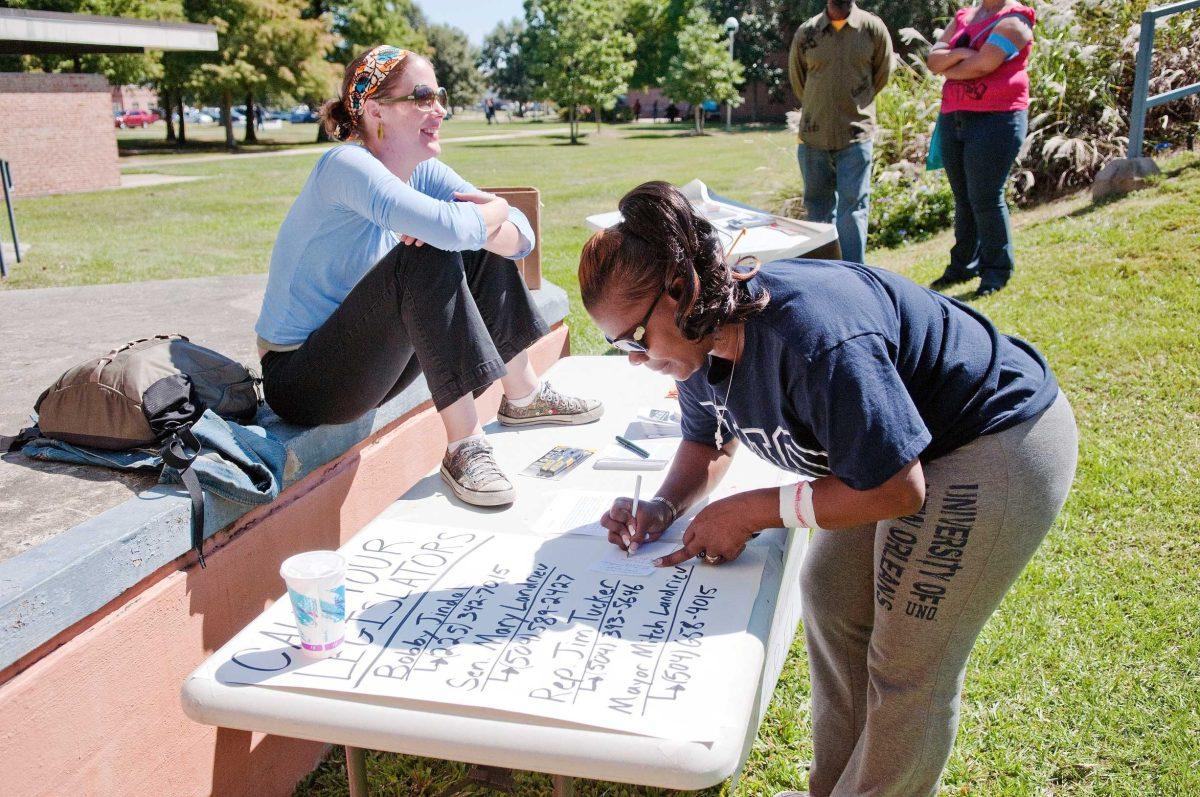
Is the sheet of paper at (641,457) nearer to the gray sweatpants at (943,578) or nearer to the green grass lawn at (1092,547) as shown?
the green grass lawn at (1092,547)

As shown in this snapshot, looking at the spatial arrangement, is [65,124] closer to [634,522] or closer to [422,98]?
[422,98]

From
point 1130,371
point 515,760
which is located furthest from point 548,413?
point 1130,371

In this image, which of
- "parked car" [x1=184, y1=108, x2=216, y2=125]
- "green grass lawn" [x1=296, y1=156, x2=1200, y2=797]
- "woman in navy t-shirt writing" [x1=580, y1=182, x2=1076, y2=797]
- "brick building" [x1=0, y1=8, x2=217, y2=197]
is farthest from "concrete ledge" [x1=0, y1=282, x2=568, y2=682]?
"parked car" [x1=184, y1=108, x2=216, y2=125]

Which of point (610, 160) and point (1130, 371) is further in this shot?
point (610, 160)

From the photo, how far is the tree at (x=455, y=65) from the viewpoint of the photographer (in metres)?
78.3

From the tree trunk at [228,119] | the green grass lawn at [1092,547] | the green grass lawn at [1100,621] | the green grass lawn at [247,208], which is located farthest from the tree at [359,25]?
the green grass lawn at [1100,621]

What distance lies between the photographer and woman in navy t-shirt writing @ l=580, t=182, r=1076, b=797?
1.62 meters

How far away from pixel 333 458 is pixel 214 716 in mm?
1212

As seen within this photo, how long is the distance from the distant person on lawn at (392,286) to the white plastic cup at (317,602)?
77 centimetres

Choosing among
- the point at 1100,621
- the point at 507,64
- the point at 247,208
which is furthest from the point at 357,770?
the point at 507,64

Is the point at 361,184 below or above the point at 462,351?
above

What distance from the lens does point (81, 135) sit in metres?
17.1

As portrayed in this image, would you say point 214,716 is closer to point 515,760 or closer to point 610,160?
point 515,760

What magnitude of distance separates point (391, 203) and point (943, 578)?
181 cm
